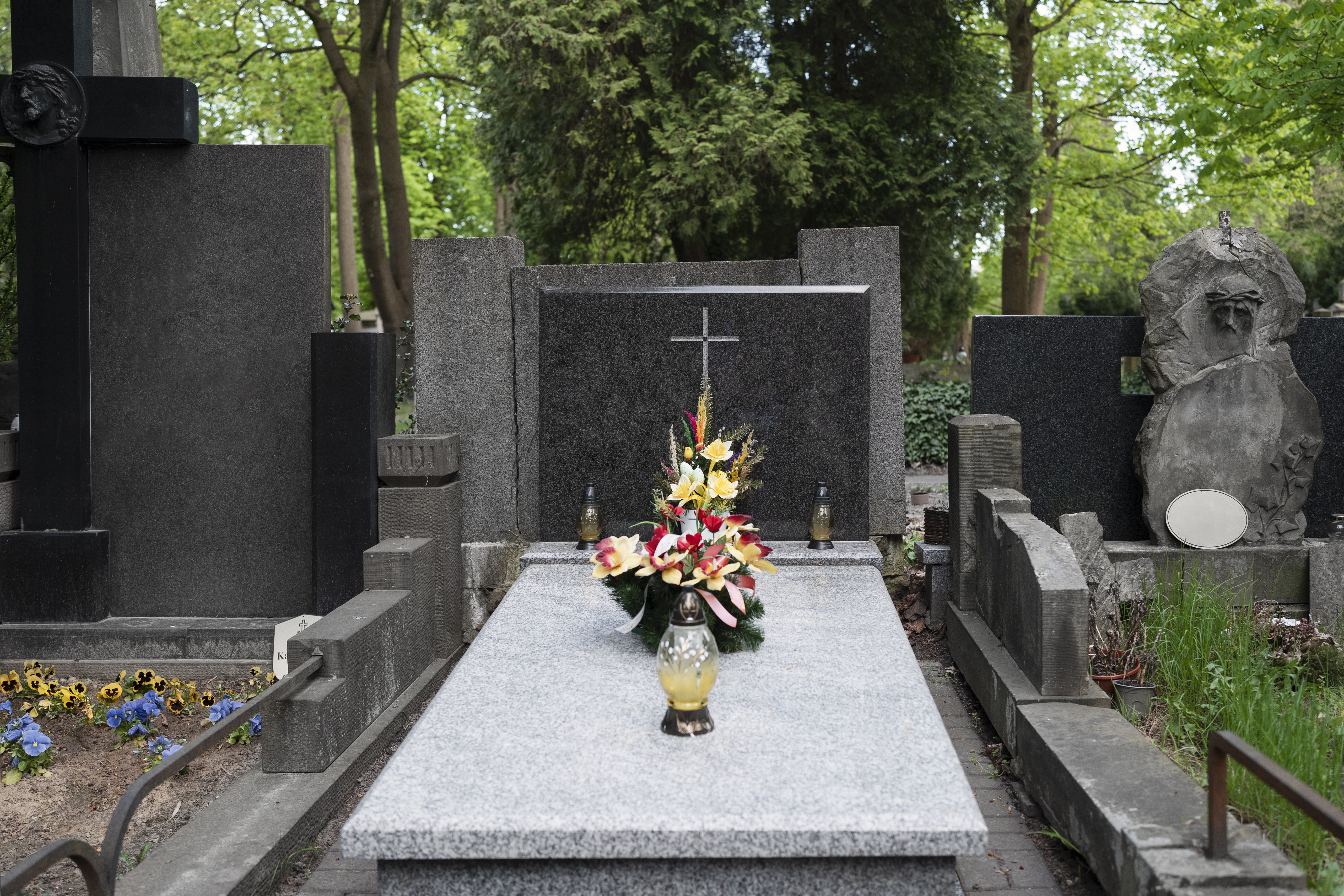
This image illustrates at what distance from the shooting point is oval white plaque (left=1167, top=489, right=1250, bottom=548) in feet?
19.9

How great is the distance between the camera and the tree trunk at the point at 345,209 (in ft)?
60.6

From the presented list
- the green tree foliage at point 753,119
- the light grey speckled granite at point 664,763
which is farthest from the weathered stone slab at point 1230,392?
the green tree foliage at point 753,119

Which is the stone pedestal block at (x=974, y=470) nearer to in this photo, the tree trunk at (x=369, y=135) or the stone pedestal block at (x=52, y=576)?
the stone pedestal block at (x=52, y=576)

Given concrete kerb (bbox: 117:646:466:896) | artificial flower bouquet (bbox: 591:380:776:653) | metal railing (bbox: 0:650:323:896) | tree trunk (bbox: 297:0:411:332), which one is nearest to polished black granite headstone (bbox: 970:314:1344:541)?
artificial flower bouquet (bbox: 591:380:776:653)

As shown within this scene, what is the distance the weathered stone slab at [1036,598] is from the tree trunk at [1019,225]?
1070cm

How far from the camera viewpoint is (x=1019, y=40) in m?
16.0

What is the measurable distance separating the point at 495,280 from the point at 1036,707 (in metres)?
3.48

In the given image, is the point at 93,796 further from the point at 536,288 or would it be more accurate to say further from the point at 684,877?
the point at 536,288

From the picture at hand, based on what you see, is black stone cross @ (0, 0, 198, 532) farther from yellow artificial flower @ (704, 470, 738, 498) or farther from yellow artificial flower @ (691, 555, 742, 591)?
yellow artificial flower @ (691, 555, 742, 591)

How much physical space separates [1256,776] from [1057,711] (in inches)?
55.8

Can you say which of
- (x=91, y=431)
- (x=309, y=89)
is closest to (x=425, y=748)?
(x=91, y=431)

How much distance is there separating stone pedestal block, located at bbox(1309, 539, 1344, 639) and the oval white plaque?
1.29 feet

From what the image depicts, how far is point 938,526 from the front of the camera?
6.05 metres

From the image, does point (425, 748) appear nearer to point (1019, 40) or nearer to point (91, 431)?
point (91, 431)
